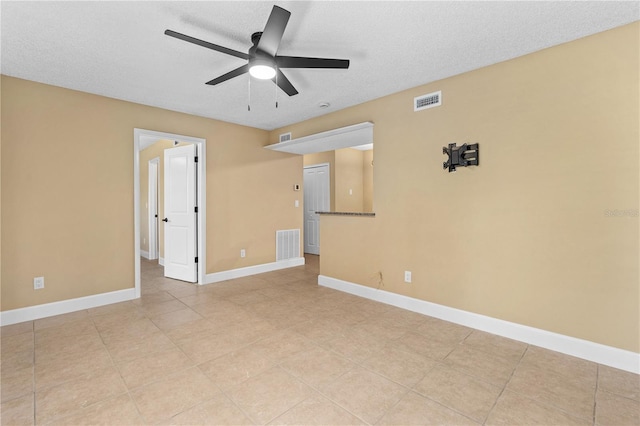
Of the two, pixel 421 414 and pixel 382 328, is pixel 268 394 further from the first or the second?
pixel 382 328

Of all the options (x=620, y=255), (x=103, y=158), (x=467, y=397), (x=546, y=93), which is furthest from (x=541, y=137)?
(x=103, y=158)

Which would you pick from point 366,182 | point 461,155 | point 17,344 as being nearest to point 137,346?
point 17,344

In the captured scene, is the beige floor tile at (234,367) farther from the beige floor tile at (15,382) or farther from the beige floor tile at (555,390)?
the beige floor tile at (555,390)

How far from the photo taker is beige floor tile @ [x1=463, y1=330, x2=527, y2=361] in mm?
2441

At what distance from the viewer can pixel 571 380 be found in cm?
208

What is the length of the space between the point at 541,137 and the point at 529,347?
185 cm

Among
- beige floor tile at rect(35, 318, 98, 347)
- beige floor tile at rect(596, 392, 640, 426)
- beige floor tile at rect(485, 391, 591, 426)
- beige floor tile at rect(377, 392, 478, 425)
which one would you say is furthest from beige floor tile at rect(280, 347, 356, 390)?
beige floor tile at rect(35, 318, 98, 347)

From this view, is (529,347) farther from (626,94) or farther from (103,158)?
(103,158)

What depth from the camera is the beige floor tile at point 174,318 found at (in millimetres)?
3041

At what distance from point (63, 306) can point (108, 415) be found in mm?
2395

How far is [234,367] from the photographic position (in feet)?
7.38

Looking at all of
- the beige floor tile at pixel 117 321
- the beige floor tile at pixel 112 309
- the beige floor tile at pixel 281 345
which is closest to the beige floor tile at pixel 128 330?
the beige floor tile at pixel 117 321

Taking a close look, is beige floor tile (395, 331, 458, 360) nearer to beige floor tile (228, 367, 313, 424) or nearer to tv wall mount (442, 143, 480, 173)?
beige floor tile (228, 367, 313, 424)

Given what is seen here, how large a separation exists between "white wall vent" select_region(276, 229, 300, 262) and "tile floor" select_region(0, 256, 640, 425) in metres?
2.26
